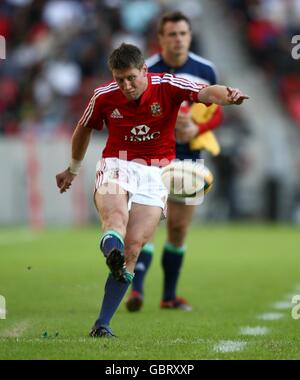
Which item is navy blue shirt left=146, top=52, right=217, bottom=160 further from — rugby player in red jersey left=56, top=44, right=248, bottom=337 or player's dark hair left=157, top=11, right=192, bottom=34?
rugby player in red jersey left=56, top=44, right=248, bottom=337

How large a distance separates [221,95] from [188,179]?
5.78ft

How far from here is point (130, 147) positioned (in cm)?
707

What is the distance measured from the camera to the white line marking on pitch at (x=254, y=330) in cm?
691

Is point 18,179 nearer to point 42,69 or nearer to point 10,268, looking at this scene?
point 42,69

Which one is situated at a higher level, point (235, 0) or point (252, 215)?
point (235, 0)

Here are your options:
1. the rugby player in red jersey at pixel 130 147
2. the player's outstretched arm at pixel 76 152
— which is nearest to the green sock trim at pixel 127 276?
the rugby player in red jersey at pixel 130 147

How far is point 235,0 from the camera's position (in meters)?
23.7

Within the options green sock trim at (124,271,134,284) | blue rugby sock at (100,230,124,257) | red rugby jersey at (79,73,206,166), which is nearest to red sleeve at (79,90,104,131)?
red rugby jersey at (79,73,206,166)

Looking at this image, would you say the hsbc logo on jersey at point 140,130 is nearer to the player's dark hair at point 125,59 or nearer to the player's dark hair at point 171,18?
the player's dark hair at point 125,59

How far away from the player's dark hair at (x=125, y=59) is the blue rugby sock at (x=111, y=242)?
3.54 ft

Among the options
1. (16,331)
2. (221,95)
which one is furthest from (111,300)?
(221,95)

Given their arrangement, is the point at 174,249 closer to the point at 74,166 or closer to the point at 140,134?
the point at 74,166
